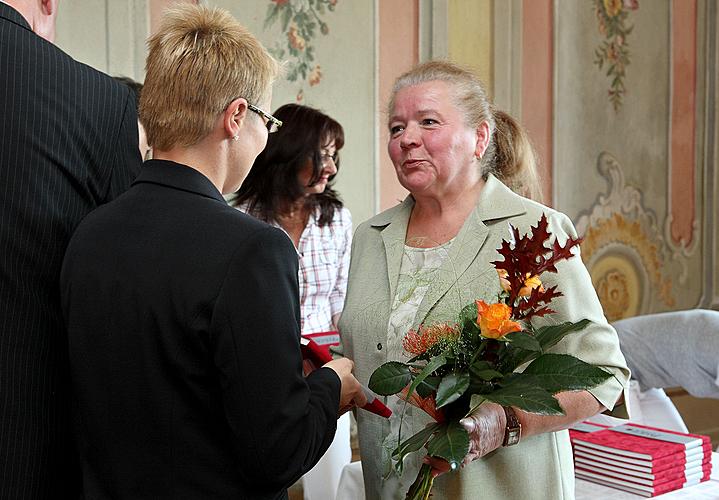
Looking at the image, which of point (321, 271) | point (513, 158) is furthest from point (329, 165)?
point (513, 158)

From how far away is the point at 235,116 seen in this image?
144 cm

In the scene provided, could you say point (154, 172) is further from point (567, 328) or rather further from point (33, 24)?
point (567, 328)

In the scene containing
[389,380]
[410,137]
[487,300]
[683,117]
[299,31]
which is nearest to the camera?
[389,380]

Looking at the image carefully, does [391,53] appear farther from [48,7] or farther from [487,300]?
[48,7]

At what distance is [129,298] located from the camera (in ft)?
4.34

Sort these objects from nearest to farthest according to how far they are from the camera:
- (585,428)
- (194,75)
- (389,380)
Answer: (194,75) < (389,380) < (585,428)

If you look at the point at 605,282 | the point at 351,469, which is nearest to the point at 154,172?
the point at 351,469

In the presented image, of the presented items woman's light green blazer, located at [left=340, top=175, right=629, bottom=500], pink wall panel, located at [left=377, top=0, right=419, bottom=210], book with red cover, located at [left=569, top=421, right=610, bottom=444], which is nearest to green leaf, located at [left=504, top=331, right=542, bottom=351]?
woman's light green blazer, located at [left=340, top=175, right=629, bottom=500]

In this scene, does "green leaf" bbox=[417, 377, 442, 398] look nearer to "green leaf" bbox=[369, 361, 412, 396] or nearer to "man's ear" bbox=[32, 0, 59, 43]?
"green leaf" bbox=[369, 361, 412, 396]

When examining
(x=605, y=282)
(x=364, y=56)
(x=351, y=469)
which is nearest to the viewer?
(x=351, y=469)

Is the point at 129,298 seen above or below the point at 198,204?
→ below

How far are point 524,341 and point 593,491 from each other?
42.9 inches

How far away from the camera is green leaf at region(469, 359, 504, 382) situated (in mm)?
1547

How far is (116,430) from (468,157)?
1.08 meters
